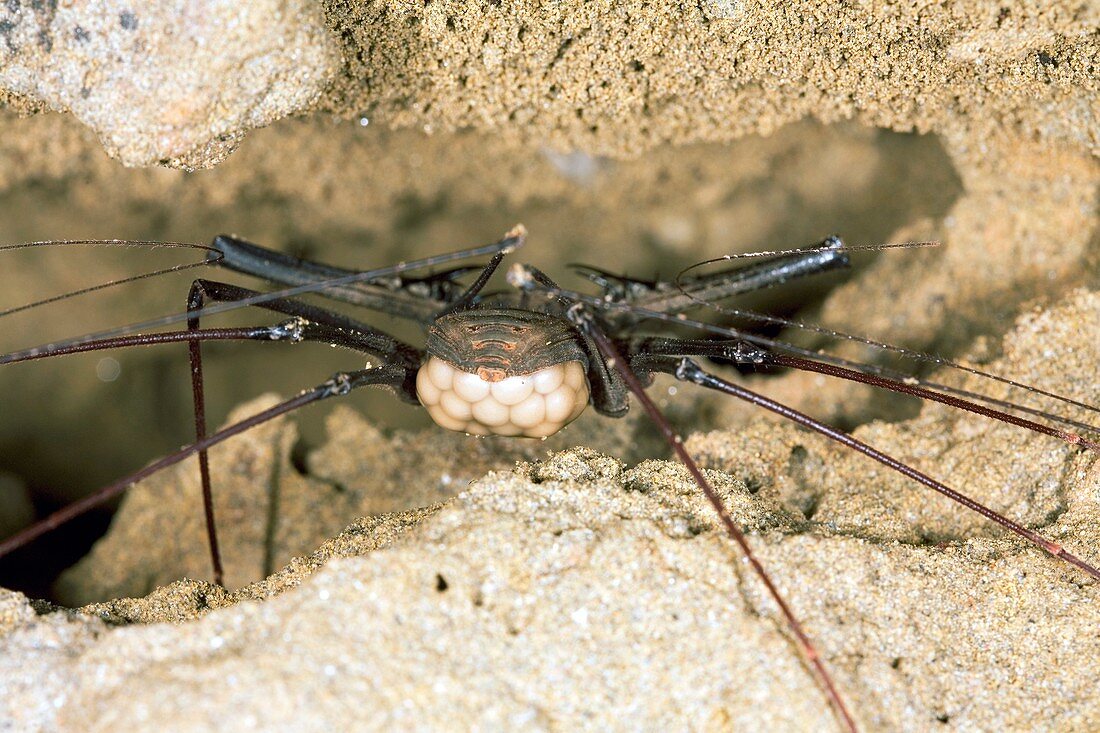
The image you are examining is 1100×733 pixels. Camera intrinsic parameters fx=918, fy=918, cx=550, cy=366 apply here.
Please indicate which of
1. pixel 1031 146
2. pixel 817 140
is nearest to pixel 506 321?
pixel 1031 146

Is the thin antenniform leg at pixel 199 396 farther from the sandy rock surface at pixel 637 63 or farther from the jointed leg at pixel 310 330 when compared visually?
the sandy rock surface at pixel 637 63

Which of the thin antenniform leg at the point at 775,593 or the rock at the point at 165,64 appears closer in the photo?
the thin antenniform leg at the point at 775,593

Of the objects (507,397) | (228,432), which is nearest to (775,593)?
(507,397)

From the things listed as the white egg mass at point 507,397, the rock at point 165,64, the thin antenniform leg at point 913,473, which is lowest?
the thin antenniform leg at point 913,473

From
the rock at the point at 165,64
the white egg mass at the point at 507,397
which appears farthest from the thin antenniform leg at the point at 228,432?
the rock at the point at 165,64

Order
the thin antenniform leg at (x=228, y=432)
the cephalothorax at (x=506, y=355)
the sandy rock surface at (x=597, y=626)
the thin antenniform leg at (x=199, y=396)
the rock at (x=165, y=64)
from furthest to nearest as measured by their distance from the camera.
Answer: the thin antenniform leg at (x=199, y=396)
the cephalothorax at (x=506, y=355)
the rock at (x=165, y=64)
the thin antenniform leg at (x=228, y=432)
the sandy rock surface at (x=597, y=626)

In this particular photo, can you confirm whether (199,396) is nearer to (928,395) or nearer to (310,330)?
(310,330)
